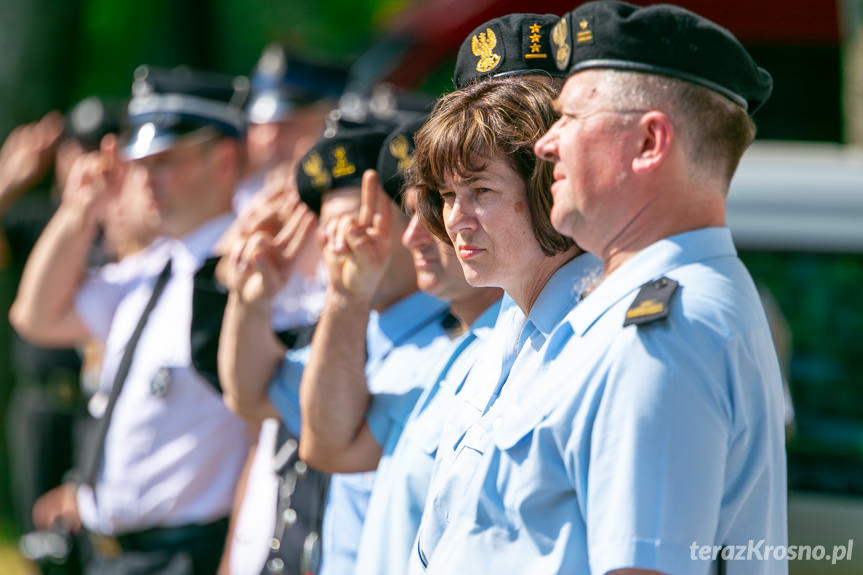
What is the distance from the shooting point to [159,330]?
3.49 m

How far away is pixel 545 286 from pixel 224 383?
1391 millimetres

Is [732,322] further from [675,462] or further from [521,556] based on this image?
[521,556]

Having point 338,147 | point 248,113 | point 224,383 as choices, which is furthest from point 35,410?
point 338,147

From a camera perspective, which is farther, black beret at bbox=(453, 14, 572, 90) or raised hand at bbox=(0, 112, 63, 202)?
raised hand at bbox=(0, 112, 63, 202)

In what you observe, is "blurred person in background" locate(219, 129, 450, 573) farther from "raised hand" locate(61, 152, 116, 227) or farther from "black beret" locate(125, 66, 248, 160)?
"raised hand" locate(61, 152, 116, 227)

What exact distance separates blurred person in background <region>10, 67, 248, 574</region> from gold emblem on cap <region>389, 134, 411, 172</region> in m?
0.97

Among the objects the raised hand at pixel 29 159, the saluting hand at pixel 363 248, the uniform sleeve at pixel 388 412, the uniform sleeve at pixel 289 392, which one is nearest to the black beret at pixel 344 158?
the saluting hand at pixel 363 248

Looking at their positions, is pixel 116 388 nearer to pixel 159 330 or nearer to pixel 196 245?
pixel 159 330

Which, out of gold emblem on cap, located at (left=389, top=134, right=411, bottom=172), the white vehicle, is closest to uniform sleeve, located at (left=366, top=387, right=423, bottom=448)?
gold emblem on cap, located at (left=389, top=134, right=411, bottom=172)

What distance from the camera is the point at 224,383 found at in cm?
288

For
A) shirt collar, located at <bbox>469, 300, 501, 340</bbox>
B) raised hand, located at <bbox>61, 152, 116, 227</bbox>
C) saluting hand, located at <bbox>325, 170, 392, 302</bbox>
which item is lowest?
raised hand, located at <bbox>61, 152, 116, 227</bbox>

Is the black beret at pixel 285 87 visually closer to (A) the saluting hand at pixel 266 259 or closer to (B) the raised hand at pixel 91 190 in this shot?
(B) the raised hand at pixel 91 190

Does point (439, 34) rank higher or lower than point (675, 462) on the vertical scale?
lower

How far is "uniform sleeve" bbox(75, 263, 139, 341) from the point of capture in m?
3.91
